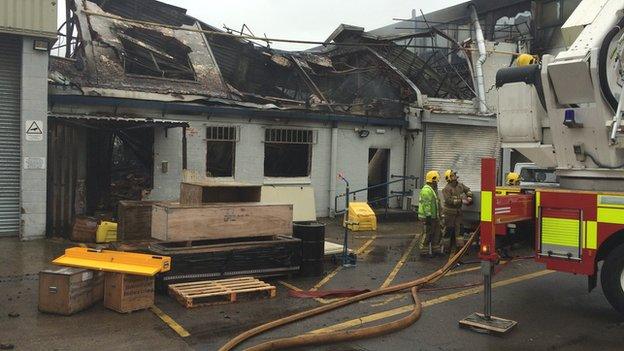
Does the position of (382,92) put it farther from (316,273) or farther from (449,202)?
(316,273)

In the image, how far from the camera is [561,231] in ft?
22.3

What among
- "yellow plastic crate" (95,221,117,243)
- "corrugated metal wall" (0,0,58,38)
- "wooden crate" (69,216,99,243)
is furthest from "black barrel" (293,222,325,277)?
"corrugated metal wall" (0,0,58,38)

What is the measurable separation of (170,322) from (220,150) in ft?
29.5

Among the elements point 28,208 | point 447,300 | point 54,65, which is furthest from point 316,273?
point 54,65

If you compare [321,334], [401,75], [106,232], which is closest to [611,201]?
[321,334]

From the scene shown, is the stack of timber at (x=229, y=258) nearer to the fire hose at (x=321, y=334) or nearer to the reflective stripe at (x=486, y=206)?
the fire hose at (x=321, y=334)

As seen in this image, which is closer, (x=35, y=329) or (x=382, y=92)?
(x=35, y=329)

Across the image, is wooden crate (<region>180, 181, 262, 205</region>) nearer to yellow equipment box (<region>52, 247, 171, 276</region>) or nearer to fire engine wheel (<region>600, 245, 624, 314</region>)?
yellow equipment box (<region>52, 247, 171, 276</region>)

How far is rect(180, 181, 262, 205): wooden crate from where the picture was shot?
823cm

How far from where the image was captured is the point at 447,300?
7.64m

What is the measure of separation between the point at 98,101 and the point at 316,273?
7109 mm

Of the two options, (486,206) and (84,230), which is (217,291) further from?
(84,230)

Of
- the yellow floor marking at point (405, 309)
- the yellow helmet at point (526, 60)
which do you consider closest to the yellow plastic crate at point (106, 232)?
the yellow floor marking at point (405, 309)

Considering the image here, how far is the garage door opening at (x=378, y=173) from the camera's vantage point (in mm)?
18000
